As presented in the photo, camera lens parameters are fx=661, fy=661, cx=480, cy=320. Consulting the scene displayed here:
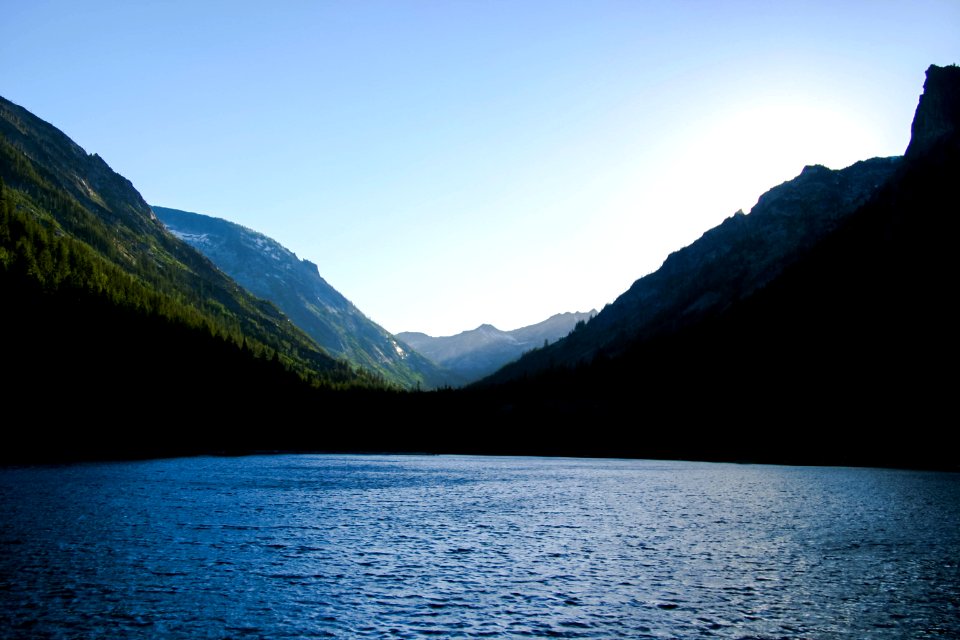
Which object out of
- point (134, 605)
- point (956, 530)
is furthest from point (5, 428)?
point (956, 530)

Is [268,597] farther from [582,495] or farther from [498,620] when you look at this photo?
[582,495]

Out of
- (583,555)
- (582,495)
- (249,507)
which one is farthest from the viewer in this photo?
(582,495)

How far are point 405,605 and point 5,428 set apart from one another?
165 m

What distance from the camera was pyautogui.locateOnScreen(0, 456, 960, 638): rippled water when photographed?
34781mm

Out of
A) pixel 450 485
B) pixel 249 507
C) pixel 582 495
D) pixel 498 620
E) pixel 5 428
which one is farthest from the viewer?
pixel 5 428

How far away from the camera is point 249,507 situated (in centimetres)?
7862

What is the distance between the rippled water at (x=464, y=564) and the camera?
114 feet

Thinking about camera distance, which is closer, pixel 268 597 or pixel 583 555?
pixel 268 597

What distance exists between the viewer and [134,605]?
3631 cm

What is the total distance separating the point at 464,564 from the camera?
49.6 metres

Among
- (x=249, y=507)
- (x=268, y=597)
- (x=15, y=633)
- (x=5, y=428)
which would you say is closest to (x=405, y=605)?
(x=268, y=597)

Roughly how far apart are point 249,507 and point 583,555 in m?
43.7

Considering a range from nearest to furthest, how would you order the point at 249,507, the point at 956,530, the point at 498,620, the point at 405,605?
1. the point at 498,620
2. the point at 405,605
3. the point at 956,530
4. the point at 249,507

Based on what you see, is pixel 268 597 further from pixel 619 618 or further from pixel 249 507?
pixel 249 507
